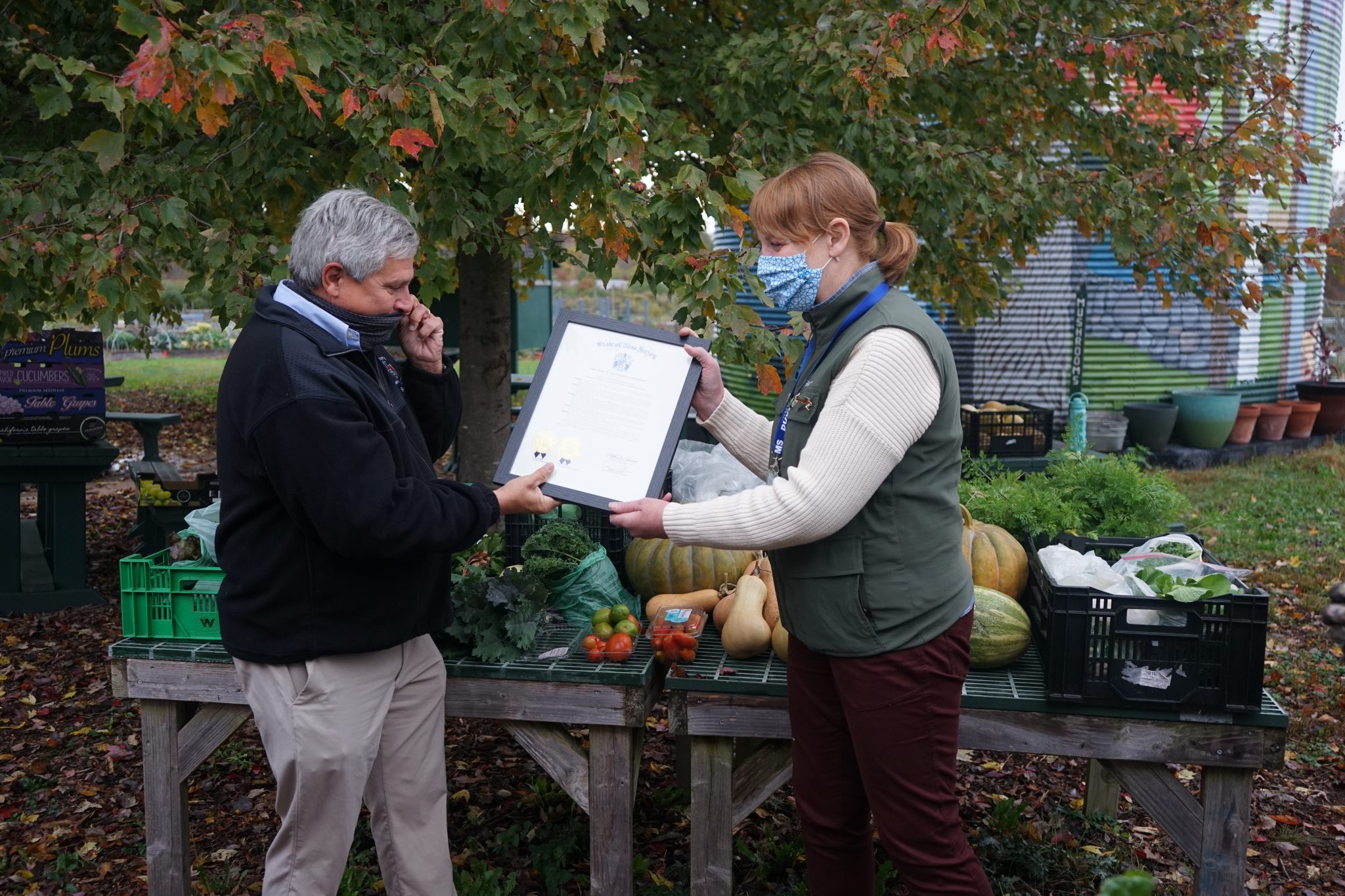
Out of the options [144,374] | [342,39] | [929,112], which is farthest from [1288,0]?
[144,374]

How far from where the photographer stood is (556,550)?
13.2 feet

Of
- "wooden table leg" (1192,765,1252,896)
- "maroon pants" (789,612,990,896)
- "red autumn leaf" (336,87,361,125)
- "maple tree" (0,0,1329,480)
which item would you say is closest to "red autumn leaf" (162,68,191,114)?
"maple tree" (0,0,1329,480)

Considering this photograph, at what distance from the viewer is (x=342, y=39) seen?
434 centimetres

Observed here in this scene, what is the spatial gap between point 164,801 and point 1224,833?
10.4ft

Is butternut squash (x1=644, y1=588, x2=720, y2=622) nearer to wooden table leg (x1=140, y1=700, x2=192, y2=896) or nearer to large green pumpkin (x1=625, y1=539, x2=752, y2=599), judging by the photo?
large green pumpkin (x1=625, y1=539, x2=752, y2=599)

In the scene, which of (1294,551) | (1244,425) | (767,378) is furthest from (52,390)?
(1244,425)

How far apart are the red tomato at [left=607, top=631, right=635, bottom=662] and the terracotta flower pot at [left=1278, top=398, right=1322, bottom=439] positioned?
1267 centimetres

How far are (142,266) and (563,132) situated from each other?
1579mm

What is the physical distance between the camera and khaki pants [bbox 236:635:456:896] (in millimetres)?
2672

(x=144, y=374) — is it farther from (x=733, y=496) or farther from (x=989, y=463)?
(x=733, y=496)

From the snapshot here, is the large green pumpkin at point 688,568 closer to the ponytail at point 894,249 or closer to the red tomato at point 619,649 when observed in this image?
the red tomato at point 619,649

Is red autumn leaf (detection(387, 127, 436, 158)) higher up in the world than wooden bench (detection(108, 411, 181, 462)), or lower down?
higher up

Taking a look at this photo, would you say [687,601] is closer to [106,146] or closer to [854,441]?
[854,441]

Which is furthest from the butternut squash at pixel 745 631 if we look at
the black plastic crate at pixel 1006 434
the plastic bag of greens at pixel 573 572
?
the black plastic crate at pixel 1006 434
